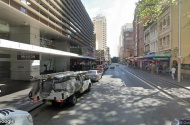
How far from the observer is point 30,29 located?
15.6 m

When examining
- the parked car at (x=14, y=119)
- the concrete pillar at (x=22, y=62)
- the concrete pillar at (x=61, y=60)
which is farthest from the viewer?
the concrete pillar at (x=61, y=60)

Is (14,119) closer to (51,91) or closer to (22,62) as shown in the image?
(51,91)

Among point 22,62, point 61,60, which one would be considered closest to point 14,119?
point 22,62

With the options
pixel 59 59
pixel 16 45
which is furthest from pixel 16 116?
pixel 59 59

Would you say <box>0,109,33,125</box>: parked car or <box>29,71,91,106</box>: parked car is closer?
<box>0,109,33,125</box>: parked car

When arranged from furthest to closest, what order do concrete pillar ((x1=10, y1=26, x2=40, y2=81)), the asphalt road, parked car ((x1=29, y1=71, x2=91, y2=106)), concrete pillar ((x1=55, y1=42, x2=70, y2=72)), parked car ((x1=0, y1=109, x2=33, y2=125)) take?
concrete pillar ((x1=55, y1=42, x2=70, y2=72)) < concrete pillar ((x1=10, y1=26, x2=40, y2=81)) < parked car ((x1=29, y1=71, x2=91, y2=106)) < the asphalt road < parked car ((x1=0, y1=109, x2=33, y2=125))

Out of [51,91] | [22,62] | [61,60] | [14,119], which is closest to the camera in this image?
[14,119]

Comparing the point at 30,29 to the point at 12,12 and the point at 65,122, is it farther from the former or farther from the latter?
the point at 65,122

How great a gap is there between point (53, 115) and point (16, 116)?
2.92 metres

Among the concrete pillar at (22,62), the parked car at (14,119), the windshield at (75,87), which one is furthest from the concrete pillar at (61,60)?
the parked car at (14,119)

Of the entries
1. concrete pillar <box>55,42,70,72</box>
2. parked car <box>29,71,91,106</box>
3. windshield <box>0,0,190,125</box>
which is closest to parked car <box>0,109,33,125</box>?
windshield <box>0,0,190,125</box>

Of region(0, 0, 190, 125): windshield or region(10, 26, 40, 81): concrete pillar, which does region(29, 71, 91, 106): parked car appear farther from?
region(10, 26, 40, 81): concrete pillar

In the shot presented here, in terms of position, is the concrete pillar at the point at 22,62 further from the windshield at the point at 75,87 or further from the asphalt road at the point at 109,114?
→ the asphalt road at the point at 109,114

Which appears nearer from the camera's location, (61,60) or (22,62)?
(22,62)
